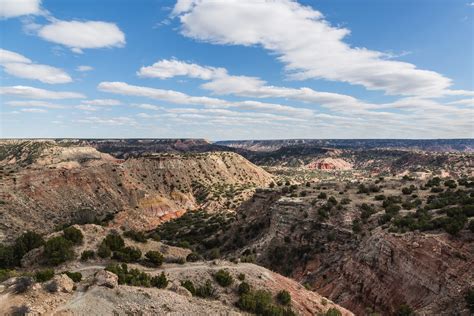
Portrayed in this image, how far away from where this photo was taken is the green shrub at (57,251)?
26.6 meters

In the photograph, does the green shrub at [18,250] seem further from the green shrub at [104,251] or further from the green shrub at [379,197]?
the green shrub at [379,197]

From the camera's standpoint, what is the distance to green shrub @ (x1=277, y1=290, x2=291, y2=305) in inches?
958

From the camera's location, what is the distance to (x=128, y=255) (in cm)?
2805

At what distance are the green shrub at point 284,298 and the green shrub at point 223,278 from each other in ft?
10.6

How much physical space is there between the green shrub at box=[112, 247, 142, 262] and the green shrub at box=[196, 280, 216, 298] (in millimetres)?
7032

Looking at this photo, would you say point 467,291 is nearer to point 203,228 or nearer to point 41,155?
point 203,228

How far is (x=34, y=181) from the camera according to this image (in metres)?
77.6

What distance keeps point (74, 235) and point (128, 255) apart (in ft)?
16.8

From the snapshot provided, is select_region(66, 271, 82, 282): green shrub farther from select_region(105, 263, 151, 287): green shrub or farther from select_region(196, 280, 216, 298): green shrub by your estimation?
select_region(196, 280, 216, 298): green shrub

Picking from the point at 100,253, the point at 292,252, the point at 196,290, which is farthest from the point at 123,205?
the point at 196,290

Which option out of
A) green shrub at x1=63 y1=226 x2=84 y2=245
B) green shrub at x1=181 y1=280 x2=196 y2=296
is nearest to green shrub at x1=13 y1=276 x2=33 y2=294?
green shrub at x1=181 y1=280 x2=196 y2=296

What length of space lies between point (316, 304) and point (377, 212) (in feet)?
59.8

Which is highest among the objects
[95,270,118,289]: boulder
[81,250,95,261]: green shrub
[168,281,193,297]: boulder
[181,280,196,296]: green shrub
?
[95,270,118,289]: boulder

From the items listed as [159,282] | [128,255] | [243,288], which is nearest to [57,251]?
[128,255]
